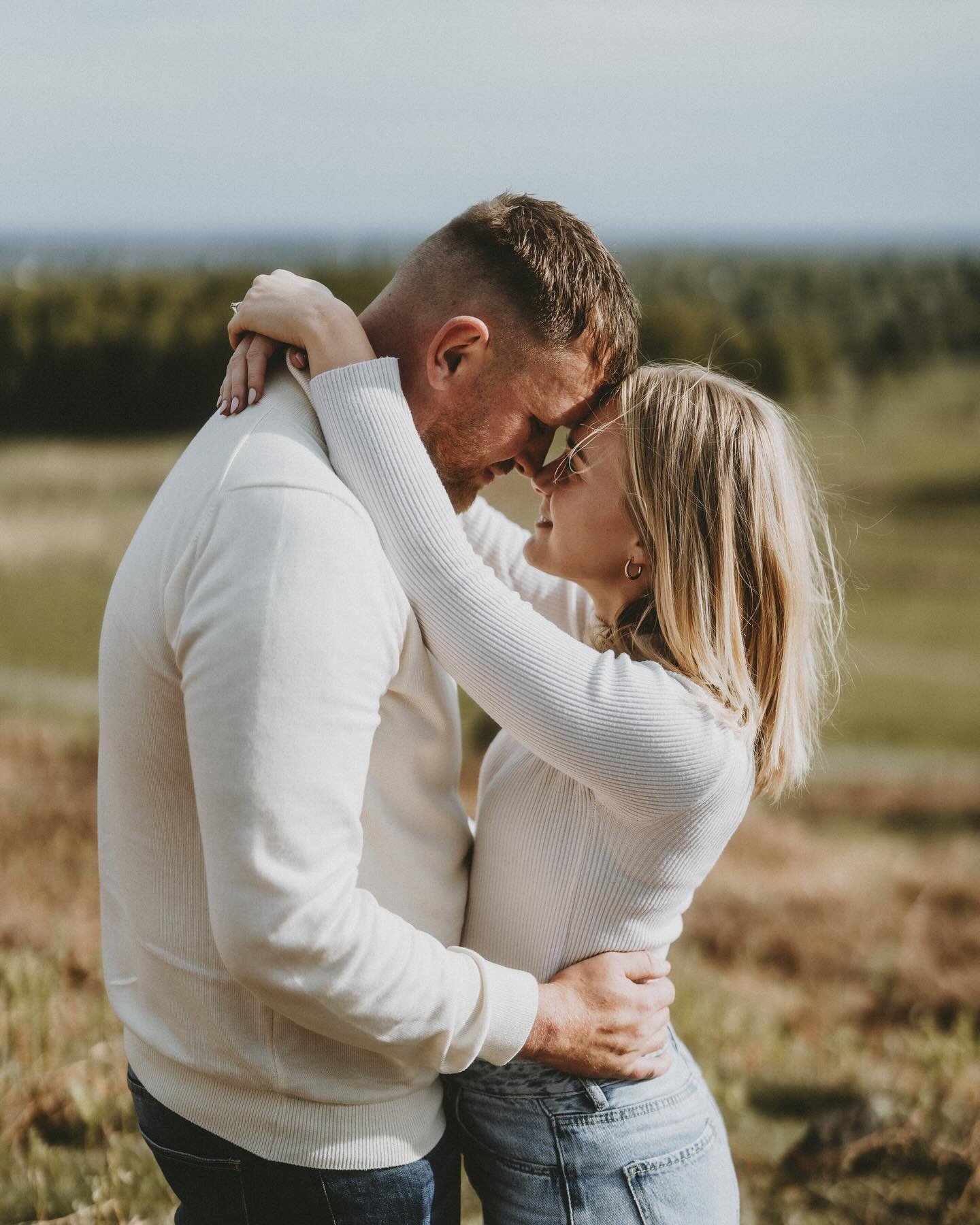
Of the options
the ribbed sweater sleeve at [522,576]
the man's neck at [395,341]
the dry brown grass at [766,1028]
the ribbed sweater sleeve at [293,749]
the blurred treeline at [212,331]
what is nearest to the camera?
the ribbed sweater sleeve at [293,749]

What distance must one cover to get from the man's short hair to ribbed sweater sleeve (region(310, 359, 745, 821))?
0.28 meters

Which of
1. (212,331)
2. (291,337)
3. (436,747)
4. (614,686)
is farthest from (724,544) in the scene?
(212,331)

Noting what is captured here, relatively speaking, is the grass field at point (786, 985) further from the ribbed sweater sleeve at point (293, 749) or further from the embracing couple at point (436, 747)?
the ribbed sweater sleeve at point (293, 749)

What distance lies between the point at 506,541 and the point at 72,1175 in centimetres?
181

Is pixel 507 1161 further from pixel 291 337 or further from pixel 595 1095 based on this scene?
pixel 291 337

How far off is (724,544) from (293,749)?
867mm

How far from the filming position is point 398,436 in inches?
67.5

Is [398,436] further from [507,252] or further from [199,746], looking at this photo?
[199,746]

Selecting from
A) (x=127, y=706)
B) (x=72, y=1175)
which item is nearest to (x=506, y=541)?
(x=127, y=706)

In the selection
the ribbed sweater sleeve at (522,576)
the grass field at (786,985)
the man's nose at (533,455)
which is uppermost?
the man's nose at (533,455)

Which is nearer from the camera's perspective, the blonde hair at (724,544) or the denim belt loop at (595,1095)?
the denim belt loop at (595,1095)

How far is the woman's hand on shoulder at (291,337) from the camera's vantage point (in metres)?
1.76

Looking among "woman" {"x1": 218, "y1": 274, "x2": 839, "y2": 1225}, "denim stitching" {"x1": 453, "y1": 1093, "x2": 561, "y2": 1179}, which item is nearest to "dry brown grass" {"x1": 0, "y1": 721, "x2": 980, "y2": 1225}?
"denim stitching" {"x1": 453, "y1": 1093, "x2": 561, "y2": 1179}

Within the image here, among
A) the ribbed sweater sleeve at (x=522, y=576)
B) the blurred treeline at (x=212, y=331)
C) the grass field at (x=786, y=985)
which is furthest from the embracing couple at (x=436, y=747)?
the blurred treeline at (x=212, y=331)
